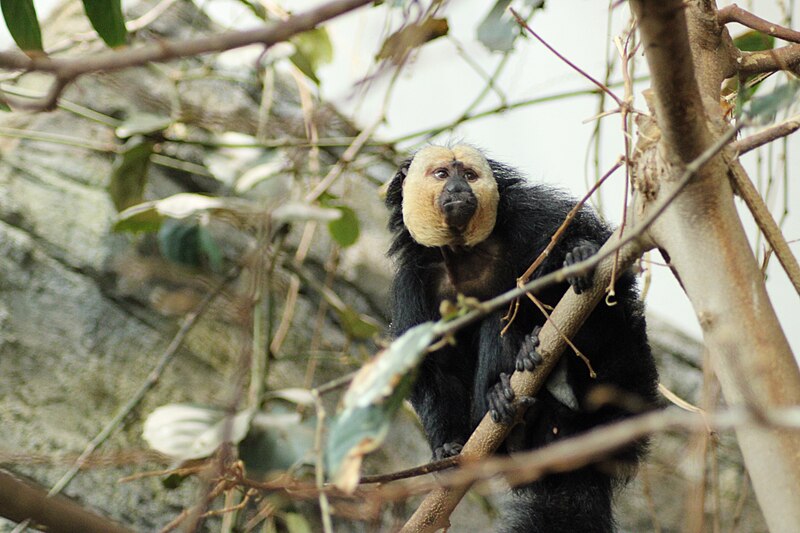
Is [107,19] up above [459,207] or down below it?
above

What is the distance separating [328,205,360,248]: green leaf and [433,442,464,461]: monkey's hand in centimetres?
118

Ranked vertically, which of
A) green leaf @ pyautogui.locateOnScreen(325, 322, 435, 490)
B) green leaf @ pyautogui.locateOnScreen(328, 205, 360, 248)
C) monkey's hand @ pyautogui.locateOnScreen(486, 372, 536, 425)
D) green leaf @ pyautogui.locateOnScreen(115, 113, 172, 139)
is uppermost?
green leaf @ pyautogui.locateOnScreen(115, 113, 172, 139)

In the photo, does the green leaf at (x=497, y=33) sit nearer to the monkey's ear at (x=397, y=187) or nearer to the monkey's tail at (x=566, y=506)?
the monkey's ear at (x=397, y=187)

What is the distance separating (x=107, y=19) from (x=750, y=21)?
1576mm

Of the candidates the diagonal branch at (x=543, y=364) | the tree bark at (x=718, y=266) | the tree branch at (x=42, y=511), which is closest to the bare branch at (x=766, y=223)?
the tree bark at (x=718, y=266)

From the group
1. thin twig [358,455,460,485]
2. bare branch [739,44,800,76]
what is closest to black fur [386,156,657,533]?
thin twig [358,455,460,485]

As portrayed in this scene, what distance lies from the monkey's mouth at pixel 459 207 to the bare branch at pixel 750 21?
1.21 m

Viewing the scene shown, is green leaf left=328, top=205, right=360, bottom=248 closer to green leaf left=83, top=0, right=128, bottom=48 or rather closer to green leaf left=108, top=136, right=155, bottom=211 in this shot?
green leaf left=108, top=136, right=155, bottom=211

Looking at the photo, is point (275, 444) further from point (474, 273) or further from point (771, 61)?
point (771, 61)

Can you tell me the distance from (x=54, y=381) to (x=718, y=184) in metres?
3.73

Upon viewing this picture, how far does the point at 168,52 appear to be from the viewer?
2.60ft

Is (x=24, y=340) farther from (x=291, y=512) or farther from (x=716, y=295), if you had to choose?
(x=716, y=295)

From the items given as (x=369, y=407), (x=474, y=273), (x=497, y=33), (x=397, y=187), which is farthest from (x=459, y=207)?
(x=369, y=407)

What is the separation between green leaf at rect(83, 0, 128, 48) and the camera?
7.17ft
